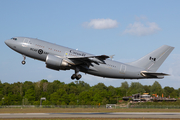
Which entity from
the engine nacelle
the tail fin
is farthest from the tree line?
the engine nacelle

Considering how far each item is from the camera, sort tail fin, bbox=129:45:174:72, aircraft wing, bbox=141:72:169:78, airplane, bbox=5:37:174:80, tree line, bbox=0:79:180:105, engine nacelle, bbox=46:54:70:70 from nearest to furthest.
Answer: engine nacelle, bbox=46:54:70:70, airplane, bbox=5:37:174:80, aircraft wing, bbox=141:72:169:78, tail fin, bbox=129:45:174:72, tree line, bbox=0:79:180:105

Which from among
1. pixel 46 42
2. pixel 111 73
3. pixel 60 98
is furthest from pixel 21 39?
pixel 60 98

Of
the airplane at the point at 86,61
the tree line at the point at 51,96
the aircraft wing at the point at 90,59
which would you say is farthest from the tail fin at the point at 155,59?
the tree line at the point at 51,96

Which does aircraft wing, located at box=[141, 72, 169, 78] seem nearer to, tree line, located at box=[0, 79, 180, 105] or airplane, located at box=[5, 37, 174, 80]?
airplane, located at box=[5, 37, 174, 80]

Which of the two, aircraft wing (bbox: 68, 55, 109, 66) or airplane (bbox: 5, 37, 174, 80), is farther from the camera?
airplane (bbox: 5, 37, 174, 80)

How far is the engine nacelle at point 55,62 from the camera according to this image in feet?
133

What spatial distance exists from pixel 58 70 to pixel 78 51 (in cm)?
474

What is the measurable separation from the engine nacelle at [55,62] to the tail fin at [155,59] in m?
14.0

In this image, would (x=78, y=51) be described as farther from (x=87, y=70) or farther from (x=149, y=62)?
(x=149, y=62)

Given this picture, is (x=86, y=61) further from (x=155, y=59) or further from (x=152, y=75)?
(x=155, y=59)

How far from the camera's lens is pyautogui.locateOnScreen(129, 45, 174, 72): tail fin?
46.4 metres

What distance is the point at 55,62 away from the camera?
40625 mm

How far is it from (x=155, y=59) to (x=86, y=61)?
522 inches

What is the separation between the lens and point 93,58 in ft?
136
